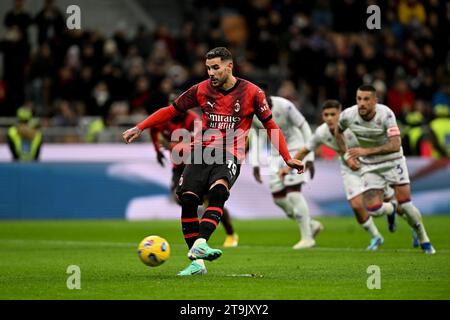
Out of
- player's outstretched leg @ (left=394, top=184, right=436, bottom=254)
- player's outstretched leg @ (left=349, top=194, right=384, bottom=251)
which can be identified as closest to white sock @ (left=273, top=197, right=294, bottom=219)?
player's outstretched leg @ (left=349, top=194, right=384, bottom=251)

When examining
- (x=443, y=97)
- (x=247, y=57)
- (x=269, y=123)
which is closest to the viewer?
(x=269, y=123)

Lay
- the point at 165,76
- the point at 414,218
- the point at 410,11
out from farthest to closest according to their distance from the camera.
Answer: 1. the point at 410,11
2. the point at 165,76
3. the point at 414,218

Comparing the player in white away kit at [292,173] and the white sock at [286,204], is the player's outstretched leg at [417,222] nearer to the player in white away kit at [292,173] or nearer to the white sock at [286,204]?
the player in white away kit at [292,173]

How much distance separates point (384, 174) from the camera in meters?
15.1

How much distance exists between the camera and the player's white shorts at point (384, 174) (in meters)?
14.8

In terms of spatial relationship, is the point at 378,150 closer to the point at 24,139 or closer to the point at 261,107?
the point at 261,107

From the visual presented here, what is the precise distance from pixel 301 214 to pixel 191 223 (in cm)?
515

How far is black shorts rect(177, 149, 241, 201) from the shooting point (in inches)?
451

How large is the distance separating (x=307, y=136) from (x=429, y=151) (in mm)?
10919

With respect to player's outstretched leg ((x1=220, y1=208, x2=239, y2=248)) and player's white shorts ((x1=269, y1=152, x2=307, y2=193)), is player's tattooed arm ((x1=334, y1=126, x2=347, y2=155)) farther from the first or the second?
player's outstretched leg ((x1=220, y1=208, x2=239, y2=248))

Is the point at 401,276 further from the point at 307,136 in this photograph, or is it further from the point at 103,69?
the point at 103,69

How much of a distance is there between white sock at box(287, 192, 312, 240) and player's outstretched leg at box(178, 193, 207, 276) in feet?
16.2

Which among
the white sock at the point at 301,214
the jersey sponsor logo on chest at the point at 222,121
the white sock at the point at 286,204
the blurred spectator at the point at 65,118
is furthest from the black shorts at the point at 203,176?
the blurred spectator at the point at 65,118

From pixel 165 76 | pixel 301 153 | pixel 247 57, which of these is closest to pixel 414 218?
pixel 301 153
